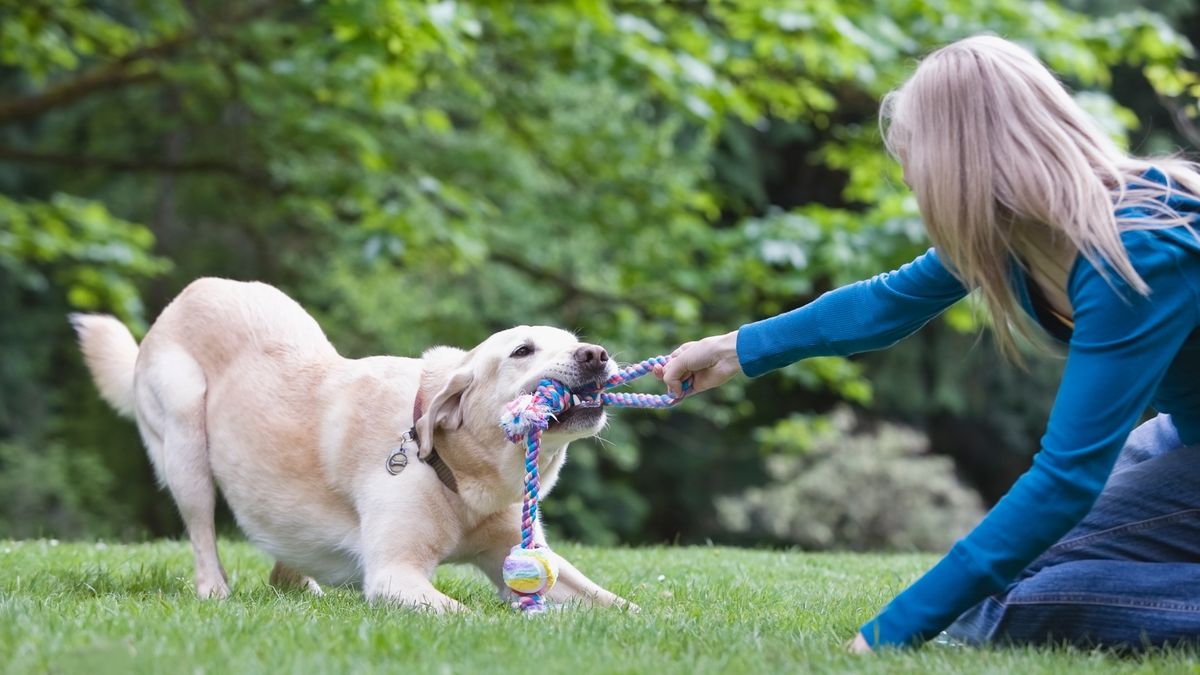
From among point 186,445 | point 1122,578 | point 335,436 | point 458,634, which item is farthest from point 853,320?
point 186,445

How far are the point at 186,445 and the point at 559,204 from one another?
797cm

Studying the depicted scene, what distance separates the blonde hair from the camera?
10.3 feet

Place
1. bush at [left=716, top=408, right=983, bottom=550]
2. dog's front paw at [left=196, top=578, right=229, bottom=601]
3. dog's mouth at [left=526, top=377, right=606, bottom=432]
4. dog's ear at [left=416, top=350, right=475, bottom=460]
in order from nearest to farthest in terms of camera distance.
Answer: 1. dog's mouth at [left=526, top=377, right=606, bottom=432]
2. dog's ear at [left=416, top=350, right=475, bottom=460]
3. dog's front paw at [left=196, top=578, right=229, bottom=601]
4. bush at [left=716, top=408, right=983, bottom=550]

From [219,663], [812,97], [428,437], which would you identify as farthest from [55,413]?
[219,663]

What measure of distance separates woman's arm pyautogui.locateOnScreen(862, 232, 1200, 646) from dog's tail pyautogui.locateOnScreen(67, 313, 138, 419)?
4127mm

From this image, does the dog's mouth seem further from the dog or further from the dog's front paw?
the dog's front paw

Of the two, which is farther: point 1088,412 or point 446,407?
point 446,407

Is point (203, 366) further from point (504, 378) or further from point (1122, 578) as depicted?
point (1122, 578)

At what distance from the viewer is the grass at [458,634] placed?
307 centimetres

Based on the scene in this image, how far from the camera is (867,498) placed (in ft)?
45.0

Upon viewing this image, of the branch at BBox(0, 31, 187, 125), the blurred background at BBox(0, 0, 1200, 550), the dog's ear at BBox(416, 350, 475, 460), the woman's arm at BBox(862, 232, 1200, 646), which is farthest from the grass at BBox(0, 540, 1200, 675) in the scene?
the branch at BBox(0, 31, 187, 125)

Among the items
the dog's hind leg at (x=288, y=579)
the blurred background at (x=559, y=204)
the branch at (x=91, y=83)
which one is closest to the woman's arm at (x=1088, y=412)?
the dog's hind leg at (x=288, y=579)

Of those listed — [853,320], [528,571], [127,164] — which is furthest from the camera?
[127,164]

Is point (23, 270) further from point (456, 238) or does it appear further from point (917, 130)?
point (917, 130)
